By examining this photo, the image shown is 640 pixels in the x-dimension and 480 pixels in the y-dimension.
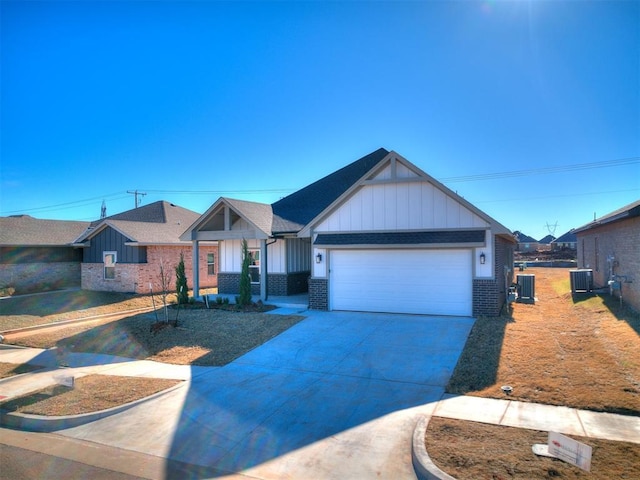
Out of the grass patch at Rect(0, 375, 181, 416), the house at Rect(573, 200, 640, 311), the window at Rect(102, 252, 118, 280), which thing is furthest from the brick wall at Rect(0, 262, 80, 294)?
the house at Rect(573, 200, 640, 311)

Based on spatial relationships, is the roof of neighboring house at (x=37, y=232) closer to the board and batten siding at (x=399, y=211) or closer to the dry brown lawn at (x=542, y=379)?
the board and batten siding at (x=399, y=211)

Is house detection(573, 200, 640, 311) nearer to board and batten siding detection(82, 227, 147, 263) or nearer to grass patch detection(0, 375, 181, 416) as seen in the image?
grass patch detection(0, 375, 181, 416)

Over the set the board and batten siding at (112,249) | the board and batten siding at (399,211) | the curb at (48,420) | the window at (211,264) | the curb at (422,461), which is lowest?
the curb at (48,420)

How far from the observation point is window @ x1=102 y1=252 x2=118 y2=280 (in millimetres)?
22359

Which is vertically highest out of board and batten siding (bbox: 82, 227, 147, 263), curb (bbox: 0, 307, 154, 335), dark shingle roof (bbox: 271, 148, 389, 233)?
dark shingle roof (bbox: 271, 148, 389, 233)

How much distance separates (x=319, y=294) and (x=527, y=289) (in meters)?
8.81

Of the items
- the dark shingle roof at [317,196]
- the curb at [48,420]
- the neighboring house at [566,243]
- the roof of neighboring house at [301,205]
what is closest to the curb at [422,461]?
the curb at [48,420]

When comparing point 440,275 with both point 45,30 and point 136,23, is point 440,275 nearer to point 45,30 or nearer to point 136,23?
point 136,23

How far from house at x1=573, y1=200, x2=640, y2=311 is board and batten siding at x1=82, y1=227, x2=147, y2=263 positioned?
21.0 meters

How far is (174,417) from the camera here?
6.53 metres

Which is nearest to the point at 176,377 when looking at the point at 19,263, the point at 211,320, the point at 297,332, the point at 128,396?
the point at 128,396

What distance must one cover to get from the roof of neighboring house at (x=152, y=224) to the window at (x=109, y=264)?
5.02ft

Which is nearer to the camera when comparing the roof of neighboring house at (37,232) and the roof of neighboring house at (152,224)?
the roof of neighboring house at (152,224)

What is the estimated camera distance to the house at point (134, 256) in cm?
2168
